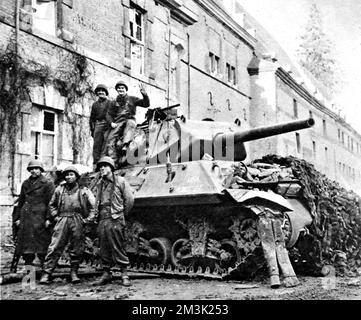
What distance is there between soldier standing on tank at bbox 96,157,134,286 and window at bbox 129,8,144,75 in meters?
7.79

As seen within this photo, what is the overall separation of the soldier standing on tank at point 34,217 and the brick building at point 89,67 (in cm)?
204

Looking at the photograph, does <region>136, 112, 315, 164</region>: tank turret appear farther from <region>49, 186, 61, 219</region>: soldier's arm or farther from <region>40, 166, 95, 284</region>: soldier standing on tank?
<region>49, 186, 61, 219</region>: soldier's arm

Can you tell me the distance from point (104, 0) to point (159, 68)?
3.13 metres

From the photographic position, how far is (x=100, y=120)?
10195 mm

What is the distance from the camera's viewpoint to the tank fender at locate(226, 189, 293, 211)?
7.84 meters

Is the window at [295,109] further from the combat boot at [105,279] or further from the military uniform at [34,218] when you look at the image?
the combat boot at [105,279]

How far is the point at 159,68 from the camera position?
1602 centimetres

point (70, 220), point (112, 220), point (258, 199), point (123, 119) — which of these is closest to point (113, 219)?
point (112, 220)

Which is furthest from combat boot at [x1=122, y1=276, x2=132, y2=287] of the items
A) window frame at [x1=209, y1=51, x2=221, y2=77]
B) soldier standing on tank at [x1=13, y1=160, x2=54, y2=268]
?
window frame at [x1=209, y1=51, x2=221, y2=77]

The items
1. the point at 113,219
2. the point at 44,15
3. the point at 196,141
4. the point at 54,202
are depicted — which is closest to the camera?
the point at 113,219

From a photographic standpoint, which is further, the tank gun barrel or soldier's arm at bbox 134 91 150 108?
soldier's arm at bbox 134 91 150 108

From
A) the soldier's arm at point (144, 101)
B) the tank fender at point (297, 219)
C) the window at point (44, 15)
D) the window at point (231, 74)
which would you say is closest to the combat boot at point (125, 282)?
the tank fender at point (297, 219)

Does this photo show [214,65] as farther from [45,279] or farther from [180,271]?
[45,279]

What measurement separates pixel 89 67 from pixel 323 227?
6856 millimetres
